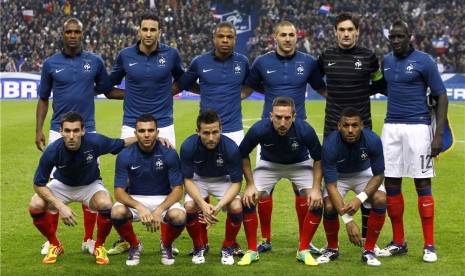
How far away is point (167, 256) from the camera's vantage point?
757cm

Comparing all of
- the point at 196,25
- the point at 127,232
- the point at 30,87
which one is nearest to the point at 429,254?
the point at 127,232

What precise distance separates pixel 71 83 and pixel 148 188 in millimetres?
1466

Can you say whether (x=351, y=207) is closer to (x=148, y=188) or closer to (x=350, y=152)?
(x=350, y=152)

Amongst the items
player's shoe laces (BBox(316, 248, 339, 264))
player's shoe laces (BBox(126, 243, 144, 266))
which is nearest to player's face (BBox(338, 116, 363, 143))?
player's shoe laces (BBox(316, 248, 339, 264))

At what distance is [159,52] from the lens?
330 inches

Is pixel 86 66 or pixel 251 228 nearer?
pixel 251 228

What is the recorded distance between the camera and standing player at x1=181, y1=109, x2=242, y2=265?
7.54 meters

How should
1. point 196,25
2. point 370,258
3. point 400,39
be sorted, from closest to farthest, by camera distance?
point 370,258
point 400,39
point 196,25

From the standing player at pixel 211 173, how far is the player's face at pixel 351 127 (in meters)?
1.06

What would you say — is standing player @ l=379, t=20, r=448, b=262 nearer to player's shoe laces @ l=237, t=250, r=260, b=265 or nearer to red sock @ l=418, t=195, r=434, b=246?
red sock @ l=418, t=195, r=434, b=246

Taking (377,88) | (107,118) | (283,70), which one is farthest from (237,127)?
(107,118)

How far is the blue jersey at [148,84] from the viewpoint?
826 cm

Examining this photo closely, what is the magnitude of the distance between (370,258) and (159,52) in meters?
3.12

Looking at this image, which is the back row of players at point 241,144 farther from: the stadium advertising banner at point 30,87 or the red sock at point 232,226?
the stadium advertising banner at point 30,87
